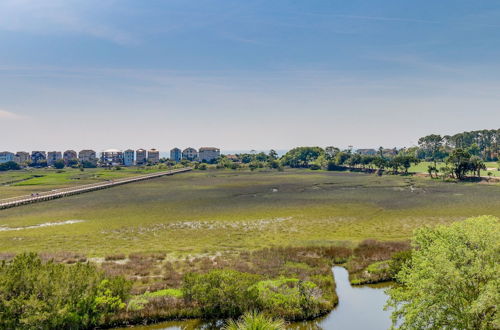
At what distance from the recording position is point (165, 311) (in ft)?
78.2

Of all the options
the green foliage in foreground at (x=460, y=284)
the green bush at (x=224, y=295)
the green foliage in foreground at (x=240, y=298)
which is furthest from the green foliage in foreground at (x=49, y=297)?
the green foliage in foreground at (x=460, y=284)

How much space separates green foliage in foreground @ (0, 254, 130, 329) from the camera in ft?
58.0

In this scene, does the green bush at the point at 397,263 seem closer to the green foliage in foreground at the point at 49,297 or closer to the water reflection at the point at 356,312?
the water reflection at the point at 356,312

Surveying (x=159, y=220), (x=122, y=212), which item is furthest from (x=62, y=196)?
(x=159, y=220)

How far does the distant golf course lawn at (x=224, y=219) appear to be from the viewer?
1799 inches

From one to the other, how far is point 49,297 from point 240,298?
1214 cm

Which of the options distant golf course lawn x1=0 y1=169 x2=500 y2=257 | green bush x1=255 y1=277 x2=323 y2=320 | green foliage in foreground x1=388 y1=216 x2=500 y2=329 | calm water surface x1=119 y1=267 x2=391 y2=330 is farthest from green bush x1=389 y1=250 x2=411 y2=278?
distant golf course lawn x1=0 y1=169 x2=500 y2=257

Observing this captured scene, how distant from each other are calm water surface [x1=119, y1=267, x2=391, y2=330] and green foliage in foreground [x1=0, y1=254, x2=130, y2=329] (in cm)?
344

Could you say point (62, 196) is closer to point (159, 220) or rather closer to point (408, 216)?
point (159, 220)

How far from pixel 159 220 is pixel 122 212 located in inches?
569

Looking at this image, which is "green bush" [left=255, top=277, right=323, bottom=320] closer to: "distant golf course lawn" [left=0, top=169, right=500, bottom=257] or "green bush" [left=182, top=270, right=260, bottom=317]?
"green bush" [left=182, top=270, right=260, bottom=317]

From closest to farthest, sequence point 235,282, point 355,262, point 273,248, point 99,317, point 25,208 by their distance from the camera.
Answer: point 99,317
point 235,282
point 355,262
point 273,248
point 25,208

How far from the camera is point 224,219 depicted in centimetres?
6300

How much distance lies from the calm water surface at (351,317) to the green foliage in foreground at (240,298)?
842 mm
